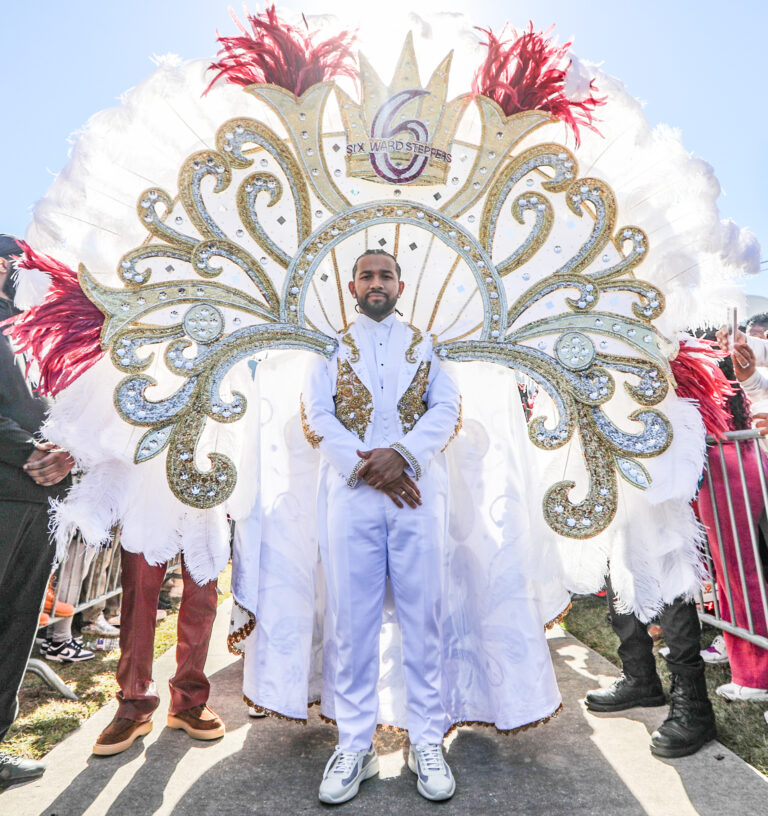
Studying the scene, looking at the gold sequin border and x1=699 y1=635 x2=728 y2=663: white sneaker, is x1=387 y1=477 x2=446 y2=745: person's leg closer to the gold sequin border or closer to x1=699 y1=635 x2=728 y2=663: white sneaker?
the gold sequin border

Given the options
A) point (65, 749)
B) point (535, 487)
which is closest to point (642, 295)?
point (535, 487)

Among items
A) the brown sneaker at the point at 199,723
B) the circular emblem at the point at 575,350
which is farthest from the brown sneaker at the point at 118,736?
the circular emblem at the point at 575,350

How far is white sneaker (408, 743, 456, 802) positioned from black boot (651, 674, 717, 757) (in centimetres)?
83

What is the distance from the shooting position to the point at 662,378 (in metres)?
2.41

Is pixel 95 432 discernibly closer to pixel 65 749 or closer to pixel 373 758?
pixel 65 749

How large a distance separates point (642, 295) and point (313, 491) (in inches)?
60.3

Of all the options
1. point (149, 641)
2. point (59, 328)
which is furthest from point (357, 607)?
point (59, 328)

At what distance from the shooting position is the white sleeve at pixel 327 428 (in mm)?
2279

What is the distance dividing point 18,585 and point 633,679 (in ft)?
8.57

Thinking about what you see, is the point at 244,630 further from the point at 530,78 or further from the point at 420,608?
the point at 530,78

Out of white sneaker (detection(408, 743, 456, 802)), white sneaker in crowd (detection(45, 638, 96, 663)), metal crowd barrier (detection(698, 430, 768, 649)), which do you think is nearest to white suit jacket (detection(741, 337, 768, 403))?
metal crowd barrier (detection(698, 430, 768, 649))

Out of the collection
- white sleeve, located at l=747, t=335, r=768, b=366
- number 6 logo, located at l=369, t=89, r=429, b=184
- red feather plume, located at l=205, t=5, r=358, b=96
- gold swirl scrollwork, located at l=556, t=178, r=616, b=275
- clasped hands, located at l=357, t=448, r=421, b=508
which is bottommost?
clasped hands, located at l=357, t=448, r=421, b=508

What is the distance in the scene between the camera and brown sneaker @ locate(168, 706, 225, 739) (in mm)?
2525

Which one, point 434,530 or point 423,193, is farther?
point 423,193
